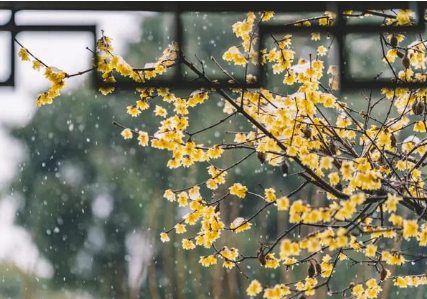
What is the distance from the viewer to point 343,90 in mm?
1153

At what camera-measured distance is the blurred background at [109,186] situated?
5055mm

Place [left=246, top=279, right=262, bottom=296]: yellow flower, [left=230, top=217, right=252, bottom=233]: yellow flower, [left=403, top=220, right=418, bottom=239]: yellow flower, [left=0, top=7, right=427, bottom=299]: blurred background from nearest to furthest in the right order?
[left=403, top=220, right=418, bottom=239]: yellow flower
[left=246, top=279, right=262, bottom=296]: yellow flower
[left=230, top=217, right=252, bottom=233]: yellow flower
[left=0, top=7, right=427, bottom=299]: blurred background

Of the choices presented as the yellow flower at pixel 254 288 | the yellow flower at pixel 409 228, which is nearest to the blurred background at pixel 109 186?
the yellow flower at pixel 254 288

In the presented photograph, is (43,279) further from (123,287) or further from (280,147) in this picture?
(280,147)

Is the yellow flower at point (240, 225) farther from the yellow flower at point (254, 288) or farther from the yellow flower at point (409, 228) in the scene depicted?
the yellow flower at point (409, 228)

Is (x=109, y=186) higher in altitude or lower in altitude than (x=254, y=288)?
higher

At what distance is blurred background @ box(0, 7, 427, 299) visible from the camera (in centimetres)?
505

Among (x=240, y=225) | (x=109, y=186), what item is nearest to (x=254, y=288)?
(x=240, y=225)

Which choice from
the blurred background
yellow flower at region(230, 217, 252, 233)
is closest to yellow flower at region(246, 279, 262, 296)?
yellow flower at region(230, 217, 252, 233)

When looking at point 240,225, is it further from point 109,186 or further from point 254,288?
point 109,186

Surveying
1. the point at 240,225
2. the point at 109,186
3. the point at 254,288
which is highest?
the point at 109,186

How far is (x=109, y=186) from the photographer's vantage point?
17.9 feet

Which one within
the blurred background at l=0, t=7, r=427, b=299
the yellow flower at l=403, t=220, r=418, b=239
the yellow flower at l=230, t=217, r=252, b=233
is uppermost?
the blurred background at l=0, t=7, r=427, b=299

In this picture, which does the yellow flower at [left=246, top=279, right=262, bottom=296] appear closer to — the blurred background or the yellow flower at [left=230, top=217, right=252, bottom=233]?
the yellow flower at [left=230, top=217, right=252, bottom=233]
